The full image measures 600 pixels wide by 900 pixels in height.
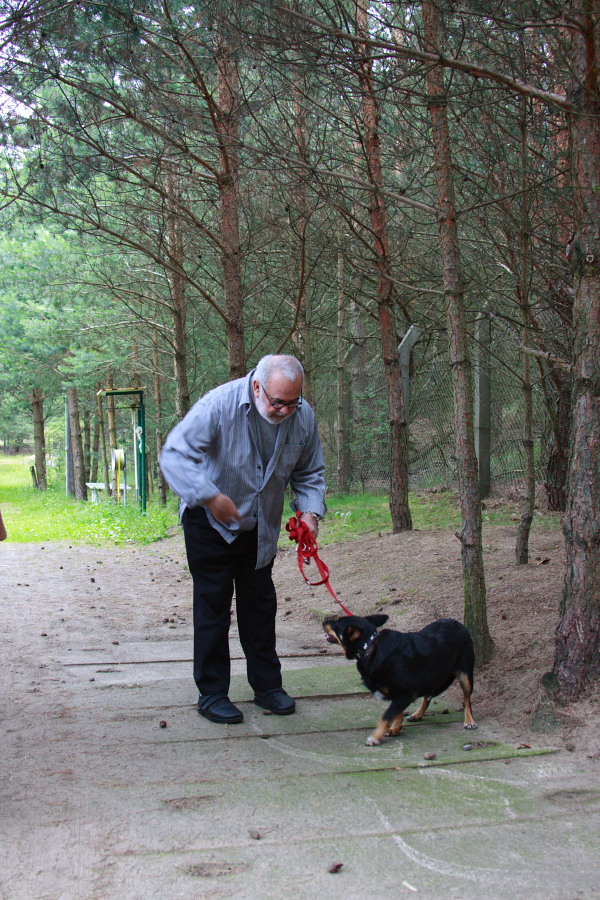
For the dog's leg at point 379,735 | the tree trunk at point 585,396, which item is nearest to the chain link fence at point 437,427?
the tree trunk at point 585,396

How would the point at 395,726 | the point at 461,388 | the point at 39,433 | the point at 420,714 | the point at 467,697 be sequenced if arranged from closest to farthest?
the point at 395,726 < the point at 467,697 < the point at 420,714 < the point at 461,388 < the point at 39,433

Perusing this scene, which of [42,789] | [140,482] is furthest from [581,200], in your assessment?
[140,482]

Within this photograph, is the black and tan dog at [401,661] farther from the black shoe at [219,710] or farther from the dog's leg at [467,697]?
the black shoe at [219,710]

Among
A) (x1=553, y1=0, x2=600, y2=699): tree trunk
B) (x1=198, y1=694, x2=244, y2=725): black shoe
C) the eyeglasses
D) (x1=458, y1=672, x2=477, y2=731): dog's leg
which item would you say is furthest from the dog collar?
the eyeglasses

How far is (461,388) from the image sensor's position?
532 centimetres

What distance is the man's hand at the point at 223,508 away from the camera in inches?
164

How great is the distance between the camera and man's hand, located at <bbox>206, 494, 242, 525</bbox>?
13.6 ft

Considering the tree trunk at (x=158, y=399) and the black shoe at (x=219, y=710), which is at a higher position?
the tree trunk at (x=158, y=399)

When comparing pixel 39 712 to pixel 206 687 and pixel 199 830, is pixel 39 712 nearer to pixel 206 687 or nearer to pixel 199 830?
pixel 206 687

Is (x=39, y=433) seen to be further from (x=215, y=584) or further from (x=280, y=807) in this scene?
(x=280, y=807)

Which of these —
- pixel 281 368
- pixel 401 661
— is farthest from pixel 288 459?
pixel 401 661

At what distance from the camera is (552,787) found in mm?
3518

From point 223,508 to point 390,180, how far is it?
790 cm

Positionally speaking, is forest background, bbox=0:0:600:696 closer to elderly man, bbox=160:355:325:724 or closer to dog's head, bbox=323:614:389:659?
dog's head, bbox=323:614:389:659
